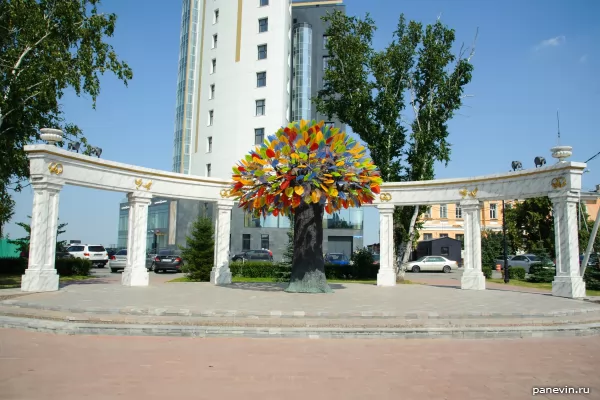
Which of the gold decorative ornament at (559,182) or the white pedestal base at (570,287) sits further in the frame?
the gold decorative ornament at (559,182)

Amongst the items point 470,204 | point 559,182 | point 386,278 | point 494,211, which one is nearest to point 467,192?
point 470,204

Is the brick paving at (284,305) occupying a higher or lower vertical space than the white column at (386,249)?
lower

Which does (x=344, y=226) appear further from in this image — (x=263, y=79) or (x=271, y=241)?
(x=263, y=79)

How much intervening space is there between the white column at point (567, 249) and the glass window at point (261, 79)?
30.9m

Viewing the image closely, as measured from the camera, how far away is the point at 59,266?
23.6 m

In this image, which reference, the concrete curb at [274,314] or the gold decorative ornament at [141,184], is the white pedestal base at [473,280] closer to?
the concrete curb at [274,314]

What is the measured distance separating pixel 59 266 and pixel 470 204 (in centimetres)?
2102

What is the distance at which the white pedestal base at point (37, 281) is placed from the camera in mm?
14836

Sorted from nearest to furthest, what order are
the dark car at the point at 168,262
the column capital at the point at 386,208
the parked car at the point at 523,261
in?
the column capital at the point at 386,208, the dark car at the point at 168,262, the parked car at the point at 523,261

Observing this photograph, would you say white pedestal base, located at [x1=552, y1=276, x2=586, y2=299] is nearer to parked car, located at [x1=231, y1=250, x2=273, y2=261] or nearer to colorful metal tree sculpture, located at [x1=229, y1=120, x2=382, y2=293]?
colorful metal tree sculpture, located at [x1=229, y1=120, x2=382, y2=293]

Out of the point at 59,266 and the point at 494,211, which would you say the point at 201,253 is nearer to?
the point at 59,266

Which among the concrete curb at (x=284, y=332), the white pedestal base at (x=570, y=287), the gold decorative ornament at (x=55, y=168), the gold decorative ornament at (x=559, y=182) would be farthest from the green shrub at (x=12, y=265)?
the gold decorative ornament at (x=559, y=182)

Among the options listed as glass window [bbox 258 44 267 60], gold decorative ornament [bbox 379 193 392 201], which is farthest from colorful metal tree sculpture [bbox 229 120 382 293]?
glass window [bbox 258 44 267 60]

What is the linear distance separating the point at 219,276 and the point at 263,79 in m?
26.6
